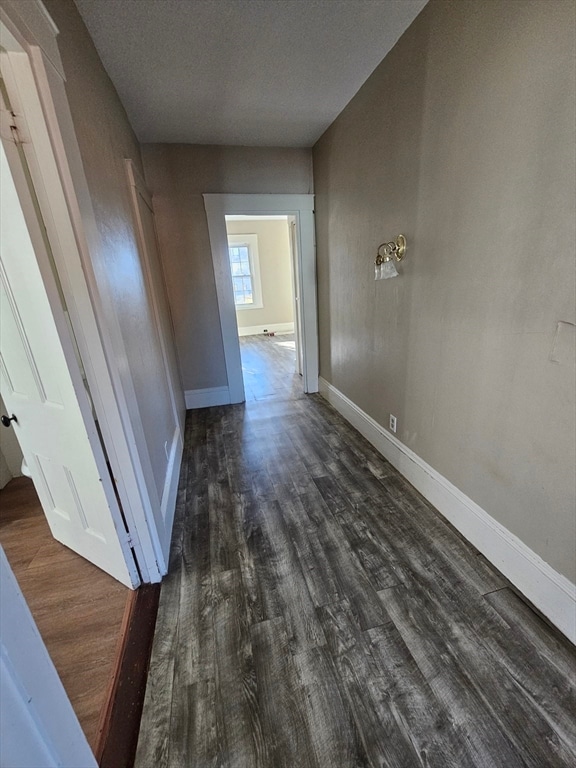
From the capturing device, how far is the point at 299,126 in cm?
268

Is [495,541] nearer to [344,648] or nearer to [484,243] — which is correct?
[344,648]

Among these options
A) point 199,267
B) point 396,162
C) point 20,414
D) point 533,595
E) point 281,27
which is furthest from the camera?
point 199,267

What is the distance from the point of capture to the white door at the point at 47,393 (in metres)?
1.07

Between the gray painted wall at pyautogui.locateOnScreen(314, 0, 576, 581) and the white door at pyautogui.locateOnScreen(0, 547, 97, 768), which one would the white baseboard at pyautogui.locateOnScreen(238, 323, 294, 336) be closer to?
the gray painted wall at pyautogui.locateOnScreen(314, 0, 576, 581)

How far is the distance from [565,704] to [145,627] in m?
1.53

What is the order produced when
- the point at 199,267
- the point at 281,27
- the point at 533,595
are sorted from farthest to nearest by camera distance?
the point at 199,267 < the point at 281,27 < the point at 533,595

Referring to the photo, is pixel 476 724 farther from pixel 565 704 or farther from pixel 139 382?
pixel 139 382

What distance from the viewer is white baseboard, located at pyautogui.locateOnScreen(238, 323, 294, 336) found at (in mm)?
8055

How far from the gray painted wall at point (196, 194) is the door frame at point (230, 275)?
71mm

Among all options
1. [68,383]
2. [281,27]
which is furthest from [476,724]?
[281,27]

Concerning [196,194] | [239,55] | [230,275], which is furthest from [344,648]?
[196,194]

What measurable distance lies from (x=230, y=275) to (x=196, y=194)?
2.57 feet

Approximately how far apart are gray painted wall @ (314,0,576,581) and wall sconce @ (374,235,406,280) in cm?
6

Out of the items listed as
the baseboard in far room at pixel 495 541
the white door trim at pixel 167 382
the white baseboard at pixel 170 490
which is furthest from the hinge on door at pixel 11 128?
the baseboard in far room at pixel 495 541
